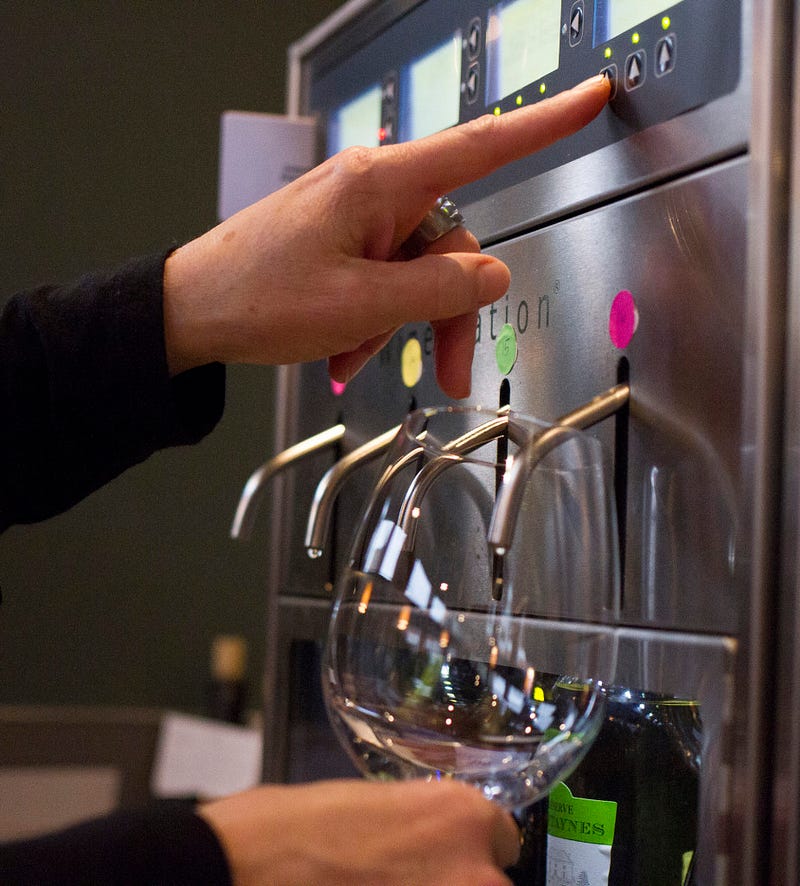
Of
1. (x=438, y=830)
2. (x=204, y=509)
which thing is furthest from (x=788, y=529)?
(x=204, y=509)

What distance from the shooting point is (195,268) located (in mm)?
639

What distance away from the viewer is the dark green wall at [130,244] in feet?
7.36

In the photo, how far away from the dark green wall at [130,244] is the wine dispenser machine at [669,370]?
157 centimetres

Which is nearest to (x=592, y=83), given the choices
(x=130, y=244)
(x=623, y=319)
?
(x=623, y=319)

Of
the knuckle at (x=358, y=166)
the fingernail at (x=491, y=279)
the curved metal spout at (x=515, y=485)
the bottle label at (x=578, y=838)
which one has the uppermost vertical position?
the knuckle at (x=358, y=166)

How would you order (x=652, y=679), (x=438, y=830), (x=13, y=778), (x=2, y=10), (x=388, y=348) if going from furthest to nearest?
(x=2, y=10), (x=13, y=778), (x=388, y=348), (x=652, y=679), (x=438, y=830)

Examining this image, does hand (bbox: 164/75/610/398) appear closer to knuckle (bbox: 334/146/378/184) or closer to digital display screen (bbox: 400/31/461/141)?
knuckle (bbox: 334/146/378/184)

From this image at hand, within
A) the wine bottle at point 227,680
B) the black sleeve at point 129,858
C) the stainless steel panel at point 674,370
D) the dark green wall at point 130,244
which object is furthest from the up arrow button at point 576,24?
the wine bottle at point 227,680

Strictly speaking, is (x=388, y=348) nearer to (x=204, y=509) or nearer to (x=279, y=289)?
(x=279, y=289)

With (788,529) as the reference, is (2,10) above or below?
above

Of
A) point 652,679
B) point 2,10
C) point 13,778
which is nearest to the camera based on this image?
point 652,679

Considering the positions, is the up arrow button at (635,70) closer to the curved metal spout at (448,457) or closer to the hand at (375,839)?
the curved metal spout at (448,457)

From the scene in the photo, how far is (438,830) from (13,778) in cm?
182

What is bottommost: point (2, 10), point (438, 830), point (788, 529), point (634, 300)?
point (438, 830)
